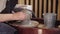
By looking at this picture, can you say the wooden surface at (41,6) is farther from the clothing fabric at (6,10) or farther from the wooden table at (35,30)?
the wooden table at (35,30)

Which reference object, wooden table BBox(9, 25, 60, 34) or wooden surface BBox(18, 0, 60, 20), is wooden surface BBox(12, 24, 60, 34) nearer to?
wooden table BBox(9, 25, 60, 34)

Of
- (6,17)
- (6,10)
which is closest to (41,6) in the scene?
(6,10)

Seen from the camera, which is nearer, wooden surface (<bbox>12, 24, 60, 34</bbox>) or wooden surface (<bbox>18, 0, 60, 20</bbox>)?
wooden surface (<bbox>12, 24, 60, 34</bbox>)

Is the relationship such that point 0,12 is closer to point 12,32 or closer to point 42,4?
point 12,32

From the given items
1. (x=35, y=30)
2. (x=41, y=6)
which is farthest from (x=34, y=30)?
(x=41, y=6)

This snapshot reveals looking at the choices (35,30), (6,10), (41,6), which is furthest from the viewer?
(41,6)

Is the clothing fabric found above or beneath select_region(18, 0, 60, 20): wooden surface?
above

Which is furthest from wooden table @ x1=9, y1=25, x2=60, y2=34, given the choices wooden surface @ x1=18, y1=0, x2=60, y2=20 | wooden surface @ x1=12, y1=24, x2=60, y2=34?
wooden surface @ x1=18, y1=0, x2=60, y2=20

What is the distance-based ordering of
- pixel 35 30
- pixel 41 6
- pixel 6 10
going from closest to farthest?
pixel 35 30 → pixel 6 10 → pixel 41 6

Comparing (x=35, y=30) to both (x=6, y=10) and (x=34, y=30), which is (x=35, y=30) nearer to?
(x=34, y=30)

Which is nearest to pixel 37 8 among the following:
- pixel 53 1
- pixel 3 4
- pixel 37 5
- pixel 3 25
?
pixel 37 5

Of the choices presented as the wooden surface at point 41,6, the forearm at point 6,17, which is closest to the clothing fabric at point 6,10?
the forearm at point 6,17

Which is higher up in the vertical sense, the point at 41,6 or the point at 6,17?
the point at 6,17

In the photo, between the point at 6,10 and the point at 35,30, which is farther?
the point at 6,10
